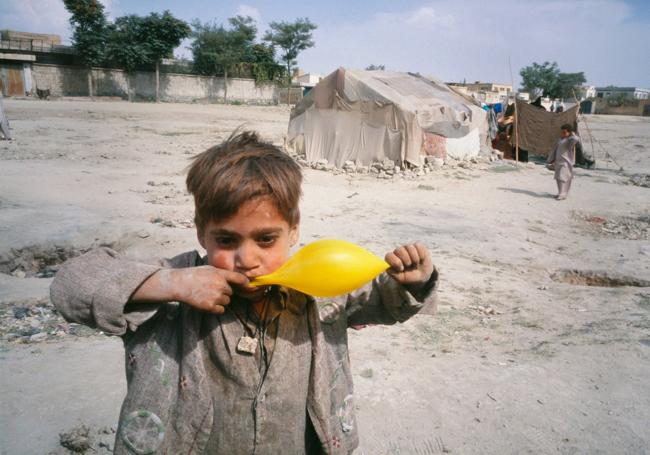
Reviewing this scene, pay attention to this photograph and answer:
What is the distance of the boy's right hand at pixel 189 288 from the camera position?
978 millimetres

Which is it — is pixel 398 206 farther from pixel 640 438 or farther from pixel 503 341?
pixel 640 438

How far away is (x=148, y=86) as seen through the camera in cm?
3081

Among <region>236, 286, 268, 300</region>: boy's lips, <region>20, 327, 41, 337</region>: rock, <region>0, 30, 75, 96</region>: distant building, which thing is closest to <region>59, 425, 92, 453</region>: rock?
<region>20, 327, 41, 337</region>: rock

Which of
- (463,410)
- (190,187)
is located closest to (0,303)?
(190,187)

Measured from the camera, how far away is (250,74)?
36.3 meters

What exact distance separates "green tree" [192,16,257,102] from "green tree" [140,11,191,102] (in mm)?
3079

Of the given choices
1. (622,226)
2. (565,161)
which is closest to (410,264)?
(622,226)

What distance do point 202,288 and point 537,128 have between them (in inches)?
620

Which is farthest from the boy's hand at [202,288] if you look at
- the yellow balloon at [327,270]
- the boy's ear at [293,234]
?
the boy's ear at [293,234]

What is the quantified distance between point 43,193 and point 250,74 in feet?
107

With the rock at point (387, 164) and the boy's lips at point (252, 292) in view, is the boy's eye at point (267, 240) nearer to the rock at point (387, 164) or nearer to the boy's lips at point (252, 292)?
the boy's lips at point (252, 292)

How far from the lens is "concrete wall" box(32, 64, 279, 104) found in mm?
27533

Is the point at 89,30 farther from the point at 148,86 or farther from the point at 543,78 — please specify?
the point at 543,78

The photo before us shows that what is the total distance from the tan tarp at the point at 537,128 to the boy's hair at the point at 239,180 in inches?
592
